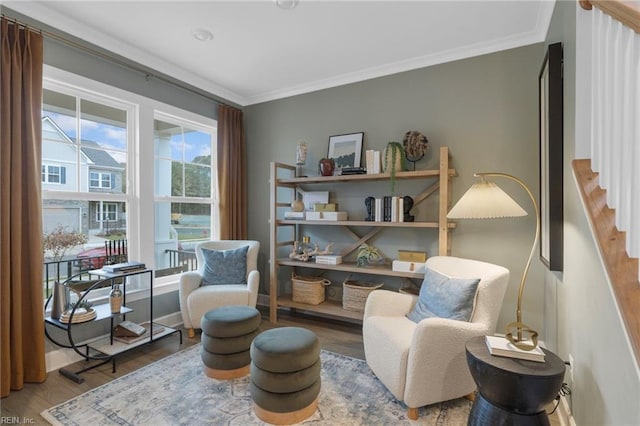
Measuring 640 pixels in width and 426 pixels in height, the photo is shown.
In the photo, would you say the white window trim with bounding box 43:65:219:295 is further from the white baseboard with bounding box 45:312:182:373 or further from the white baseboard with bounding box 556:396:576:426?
the white baseboard with bounding box 556:396:576:426

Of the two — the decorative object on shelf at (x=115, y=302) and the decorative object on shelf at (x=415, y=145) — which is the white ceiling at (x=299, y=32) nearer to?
the decorative object on shelf at (x=415, y=145)

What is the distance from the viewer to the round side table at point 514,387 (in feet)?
4.46

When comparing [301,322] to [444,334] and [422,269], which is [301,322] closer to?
[422,269]

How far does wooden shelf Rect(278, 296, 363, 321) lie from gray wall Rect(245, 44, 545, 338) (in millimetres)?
296

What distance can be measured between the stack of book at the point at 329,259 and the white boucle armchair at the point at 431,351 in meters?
1.18

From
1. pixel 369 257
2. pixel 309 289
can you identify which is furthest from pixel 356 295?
pixel 309 289

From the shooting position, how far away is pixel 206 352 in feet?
7.59

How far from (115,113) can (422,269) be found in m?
3.20

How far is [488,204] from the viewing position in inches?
78.5

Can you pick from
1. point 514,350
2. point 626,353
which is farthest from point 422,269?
point 626,353

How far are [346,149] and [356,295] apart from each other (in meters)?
1.55

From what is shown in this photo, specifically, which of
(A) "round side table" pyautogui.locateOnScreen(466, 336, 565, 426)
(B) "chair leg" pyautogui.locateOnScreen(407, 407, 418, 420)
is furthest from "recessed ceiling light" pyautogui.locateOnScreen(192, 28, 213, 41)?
(B) "chair leg" pyautogui.locateOnScreen(407, 407, 418, 420)

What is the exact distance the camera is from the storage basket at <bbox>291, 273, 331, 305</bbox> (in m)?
3.44

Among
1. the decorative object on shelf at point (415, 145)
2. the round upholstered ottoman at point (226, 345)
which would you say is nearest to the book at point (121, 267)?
the round upholstered ottoman at point (226, 345)
